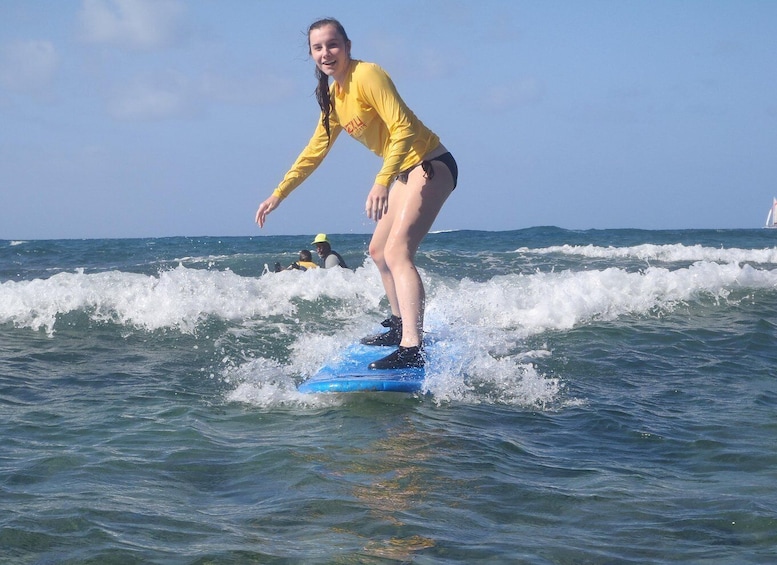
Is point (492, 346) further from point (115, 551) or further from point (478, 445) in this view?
point (115, 551)

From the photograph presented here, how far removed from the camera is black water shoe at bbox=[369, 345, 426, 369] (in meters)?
5.22

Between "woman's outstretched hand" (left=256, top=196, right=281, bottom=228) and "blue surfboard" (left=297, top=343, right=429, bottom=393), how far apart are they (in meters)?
1.07

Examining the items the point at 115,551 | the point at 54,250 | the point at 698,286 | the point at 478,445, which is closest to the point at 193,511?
the point at 115,551

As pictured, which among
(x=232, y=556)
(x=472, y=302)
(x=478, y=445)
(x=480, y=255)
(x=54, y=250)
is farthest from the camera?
(x=54, y=250)

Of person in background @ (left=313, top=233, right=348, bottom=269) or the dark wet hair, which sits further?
person in background @ (left=313, top=233, right=348, bottom=269)

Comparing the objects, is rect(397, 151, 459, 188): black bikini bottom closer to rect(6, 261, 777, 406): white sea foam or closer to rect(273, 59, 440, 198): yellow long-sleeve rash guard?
rect(273, 59, 440, 198): yellow long-sleeve rash guard

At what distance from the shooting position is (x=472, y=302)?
1001 centimetres

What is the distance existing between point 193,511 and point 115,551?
453 millimetres

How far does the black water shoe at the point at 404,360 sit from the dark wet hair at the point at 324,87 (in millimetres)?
1489

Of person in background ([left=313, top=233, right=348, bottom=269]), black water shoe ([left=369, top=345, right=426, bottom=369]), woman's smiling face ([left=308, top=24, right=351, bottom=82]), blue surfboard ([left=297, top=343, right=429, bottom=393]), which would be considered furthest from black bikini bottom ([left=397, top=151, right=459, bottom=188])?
person in background ([left=313, top=233, right=348, bottom=269])

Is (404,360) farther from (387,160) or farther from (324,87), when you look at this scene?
(324,87)

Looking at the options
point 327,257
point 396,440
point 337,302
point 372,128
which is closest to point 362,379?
point 396,440

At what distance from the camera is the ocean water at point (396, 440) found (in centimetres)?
296

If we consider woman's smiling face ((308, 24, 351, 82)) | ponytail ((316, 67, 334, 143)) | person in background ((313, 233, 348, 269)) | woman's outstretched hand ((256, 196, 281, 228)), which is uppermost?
woman's smiling face ((308, 24, 351, 82))
